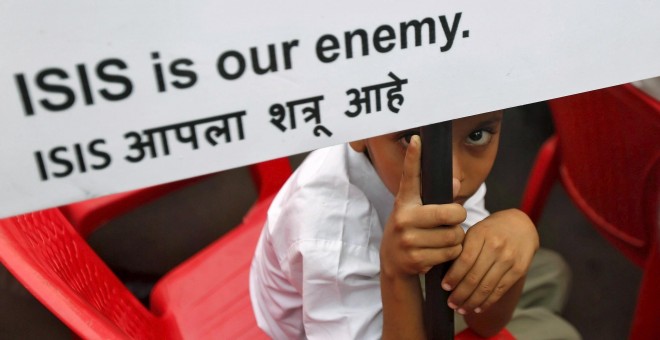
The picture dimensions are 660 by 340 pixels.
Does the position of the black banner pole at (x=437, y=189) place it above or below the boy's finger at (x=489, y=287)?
above

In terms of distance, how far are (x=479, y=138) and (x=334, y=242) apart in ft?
0.70

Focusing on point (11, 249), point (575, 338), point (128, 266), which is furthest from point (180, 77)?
point (128, 266)

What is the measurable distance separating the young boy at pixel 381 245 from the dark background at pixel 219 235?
0.79 metres

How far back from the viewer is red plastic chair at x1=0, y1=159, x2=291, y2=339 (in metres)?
0.61

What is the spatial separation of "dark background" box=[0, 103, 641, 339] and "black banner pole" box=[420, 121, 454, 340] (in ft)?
3.67

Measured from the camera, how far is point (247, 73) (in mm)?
382

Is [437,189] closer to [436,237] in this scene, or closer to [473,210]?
[436,237]

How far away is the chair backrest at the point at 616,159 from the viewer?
93cm

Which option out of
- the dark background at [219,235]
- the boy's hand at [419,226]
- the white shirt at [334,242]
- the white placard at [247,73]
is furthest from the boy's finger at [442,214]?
the dark background at [219,235]

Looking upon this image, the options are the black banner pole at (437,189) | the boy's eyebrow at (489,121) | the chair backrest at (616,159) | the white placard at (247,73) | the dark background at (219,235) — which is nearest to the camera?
the white placard at (247,73)

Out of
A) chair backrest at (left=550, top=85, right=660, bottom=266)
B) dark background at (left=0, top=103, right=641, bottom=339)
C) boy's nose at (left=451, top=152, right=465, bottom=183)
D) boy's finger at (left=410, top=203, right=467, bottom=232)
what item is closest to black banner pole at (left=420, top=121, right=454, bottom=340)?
boy's finger at (left=410, top=203, right=467, bottom=232)

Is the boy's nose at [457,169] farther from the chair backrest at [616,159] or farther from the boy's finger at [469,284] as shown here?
the chair backrest at [616,159]

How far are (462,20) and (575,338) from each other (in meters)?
0.81

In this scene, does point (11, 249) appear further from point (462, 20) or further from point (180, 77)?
point (462, 20)
